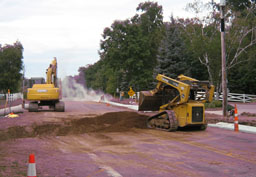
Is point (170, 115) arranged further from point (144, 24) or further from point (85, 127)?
point (144, 24)

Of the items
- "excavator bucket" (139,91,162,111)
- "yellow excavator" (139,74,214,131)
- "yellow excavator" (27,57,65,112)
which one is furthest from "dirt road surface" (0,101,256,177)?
"yellow excavator" (27,57,65,112)

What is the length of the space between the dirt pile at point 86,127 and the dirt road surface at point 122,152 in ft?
0.13

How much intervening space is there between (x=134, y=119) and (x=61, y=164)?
9592 millimetres

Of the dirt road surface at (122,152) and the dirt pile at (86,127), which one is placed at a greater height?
the dirt pile at (86,127)

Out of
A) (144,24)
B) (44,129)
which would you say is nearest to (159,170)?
(44,129)

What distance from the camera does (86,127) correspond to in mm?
15312

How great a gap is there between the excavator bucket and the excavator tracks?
65cm

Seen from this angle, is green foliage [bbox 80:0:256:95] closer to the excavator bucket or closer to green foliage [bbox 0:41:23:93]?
the excavator bucket

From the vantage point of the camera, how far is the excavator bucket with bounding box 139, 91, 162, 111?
15.9m

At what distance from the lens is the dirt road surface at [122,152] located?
7.24m

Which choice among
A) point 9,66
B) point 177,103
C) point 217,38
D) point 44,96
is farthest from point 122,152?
point 9,66

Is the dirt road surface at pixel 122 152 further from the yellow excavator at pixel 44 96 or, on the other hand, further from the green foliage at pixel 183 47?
the green foliage at pixel 183 47

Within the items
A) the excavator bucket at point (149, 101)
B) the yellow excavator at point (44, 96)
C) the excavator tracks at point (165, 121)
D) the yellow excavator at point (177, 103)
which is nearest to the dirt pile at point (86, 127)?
the excavator tracks at point (165, 121)

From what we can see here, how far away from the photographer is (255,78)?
47.9 meters
